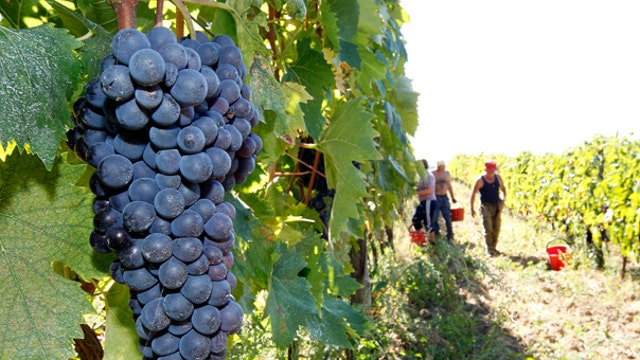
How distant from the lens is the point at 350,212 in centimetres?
196

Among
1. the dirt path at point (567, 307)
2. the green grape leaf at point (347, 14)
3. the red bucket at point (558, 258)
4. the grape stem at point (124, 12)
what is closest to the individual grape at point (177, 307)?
the grape stem at point (124, 12)

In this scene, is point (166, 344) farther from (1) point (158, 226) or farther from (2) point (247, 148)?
(2) point (247, 148)

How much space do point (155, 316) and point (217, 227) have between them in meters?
0.13

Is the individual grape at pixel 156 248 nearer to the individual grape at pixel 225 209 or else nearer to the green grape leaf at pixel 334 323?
the individual grape at pixel 225 209

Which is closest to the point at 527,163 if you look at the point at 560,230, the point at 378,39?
the point at 560,230

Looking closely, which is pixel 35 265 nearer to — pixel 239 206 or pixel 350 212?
pixel 239 206

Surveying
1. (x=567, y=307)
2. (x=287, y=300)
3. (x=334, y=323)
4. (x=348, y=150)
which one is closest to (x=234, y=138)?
(x=287, y=300)

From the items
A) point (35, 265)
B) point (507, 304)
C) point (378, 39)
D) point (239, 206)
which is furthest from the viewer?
point (507, 304)

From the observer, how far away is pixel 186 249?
2.36 feet

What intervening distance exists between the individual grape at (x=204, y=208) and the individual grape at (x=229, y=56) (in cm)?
19

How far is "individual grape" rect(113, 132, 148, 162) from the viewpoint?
0.74 meters

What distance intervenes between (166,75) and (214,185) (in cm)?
16

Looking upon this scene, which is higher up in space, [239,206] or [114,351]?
[239,206]

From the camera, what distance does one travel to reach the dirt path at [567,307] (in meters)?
6.21
